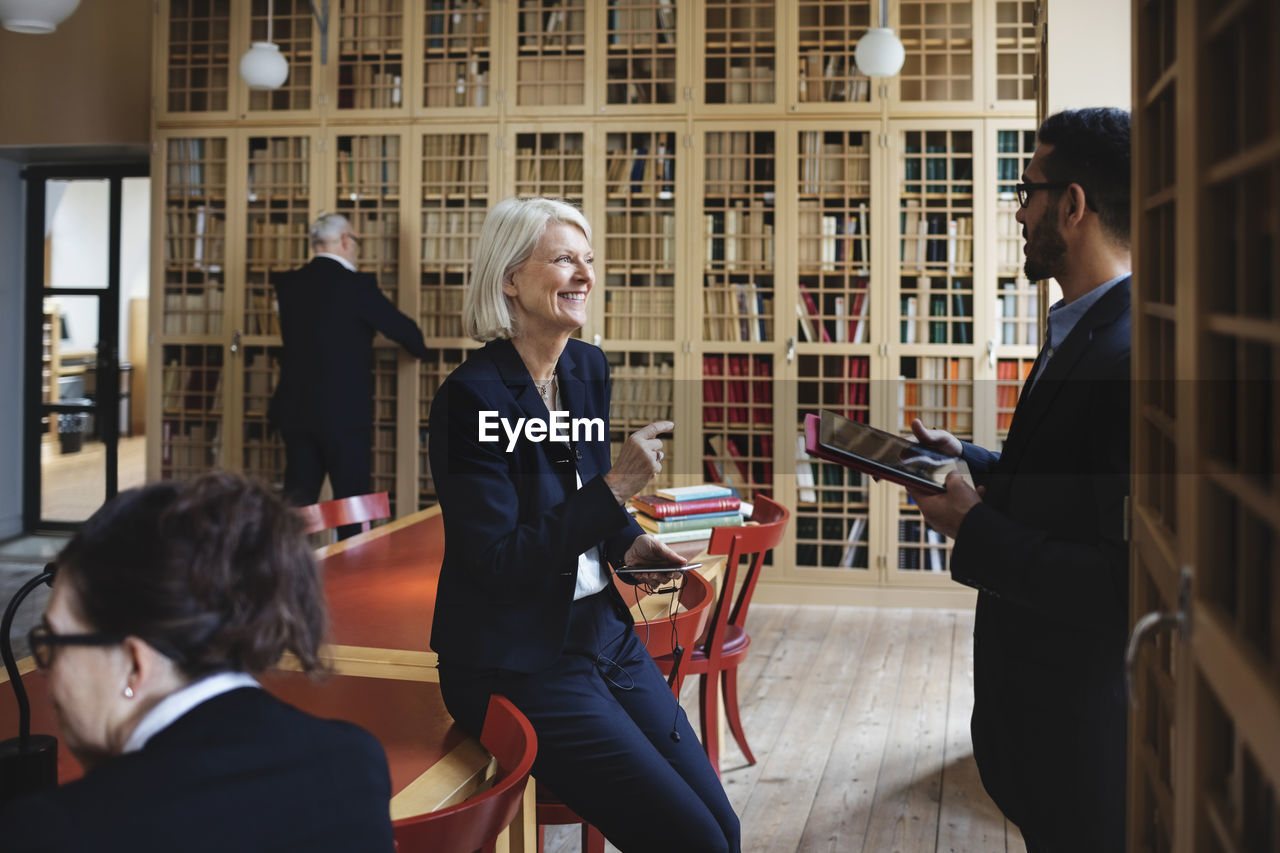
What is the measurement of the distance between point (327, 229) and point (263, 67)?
862 mm

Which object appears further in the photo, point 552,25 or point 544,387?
point 552,25

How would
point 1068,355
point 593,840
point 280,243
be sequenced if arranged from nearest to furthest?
1. point 1068,355
2. point 593,840
3. point 280,243

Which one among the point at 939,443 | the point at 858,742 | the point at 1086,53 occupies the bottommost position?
the point at 858,742

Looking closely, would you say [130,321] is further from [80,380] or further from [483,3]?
[483,3]

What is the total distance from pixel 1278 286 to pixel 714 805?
4.99 ft

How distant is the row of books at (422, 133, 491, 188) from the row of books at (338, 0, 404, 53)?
593 millimetres

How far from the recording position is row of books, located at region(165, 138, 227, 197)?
6.40 meters

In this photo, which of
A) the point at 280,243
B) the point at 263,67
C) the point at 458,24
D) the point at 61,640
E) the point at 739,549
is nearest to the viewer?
the point at 61,640

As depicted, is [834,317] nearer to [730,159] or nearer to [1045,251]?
[730,159]

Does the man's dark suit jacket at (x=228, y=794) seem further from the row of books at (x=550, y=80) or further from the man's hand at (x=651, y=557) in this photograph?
the row of books at (x=550, y=80)

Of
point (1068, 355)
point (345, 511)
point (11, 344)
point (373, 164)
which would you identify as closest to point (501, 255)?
point (1068, 355)

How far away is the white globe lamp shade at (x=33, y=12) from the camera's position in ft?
14.5

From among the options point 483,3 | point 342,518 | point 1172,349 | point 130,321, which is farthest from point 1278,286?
point 130,321

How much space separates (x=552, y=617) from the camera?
1965 mm
